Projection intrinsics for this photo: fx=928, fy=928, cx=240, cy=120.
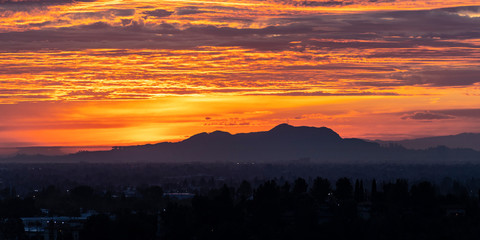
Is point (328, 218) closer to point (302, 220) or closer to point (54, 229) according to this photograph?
point (302, 220)

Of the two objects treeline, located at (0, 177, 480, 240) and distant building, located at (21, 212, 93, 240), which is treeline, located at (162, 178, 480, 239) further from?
distant building, located at (21, 212, 93, 240)

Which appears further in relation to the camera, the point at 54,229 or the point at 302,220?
the point at 54,229

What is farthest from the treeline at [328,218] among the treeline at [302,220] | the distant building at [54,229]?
the distant building at [54,229]

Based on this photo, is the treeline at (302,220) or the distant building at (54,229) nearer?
the treeline at (302,220)

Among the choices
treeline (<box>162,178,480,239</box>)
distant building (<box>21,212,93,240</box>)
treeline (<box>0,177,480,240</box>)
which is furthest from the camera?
distant building (<box>21,212,93,240</box>)

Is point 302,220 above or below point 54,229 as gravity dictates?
above

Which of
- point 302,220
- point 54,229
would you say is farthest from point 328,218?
point 54,229

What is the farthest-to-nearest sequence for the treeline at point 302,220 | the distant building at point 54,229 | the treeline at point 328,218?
the distant building at point 54,229
the treeline at point 302,220
the treeline at point 328,218

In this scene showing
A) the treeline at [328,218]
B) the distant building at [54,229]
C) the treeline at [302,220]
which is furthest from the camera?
the distant building at [54,229]

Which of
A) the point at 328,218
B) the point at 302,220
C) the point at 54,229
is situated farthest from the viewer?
the point at 54,229

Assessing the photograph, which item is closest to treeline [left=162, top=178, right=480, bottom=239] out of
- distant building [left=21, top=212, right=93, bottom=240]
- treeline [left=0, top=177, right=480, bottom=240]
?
treeline [left=0, top=177, right=480, bottom=240]

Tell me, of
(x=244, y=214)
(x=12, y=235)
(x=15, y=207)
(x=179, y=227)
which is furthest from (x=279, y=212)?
(x=15, y=207)

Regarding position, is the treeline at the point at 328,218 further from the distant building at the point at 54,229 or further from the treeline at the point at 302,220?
the distant building at the point at 54,229

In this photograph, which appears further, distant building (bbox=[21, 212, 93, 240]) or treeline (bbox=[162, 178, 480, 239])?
distant building (bbox=[21, 212, 93, 240])
